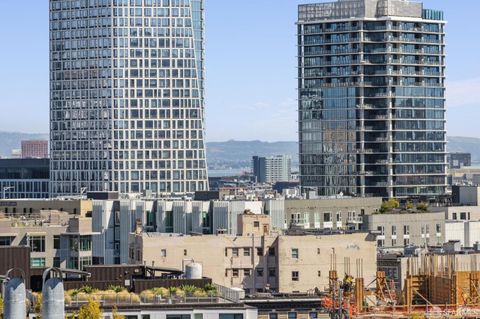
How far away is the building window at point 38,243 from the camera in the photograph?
141 m

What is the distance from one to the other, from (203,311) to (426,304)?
13.0 metres

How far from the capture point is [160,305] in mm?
81688

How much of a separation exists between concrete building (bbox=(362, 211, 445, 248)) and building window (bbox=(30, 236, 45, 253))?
60272mm

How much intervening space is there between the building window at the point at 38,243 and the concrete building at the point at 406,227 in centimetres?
6027

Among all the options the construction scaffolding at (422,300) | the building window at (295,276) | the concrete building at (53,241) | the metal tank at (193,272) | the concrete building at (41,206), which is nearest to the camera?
the construction scaffolding at (422,300)

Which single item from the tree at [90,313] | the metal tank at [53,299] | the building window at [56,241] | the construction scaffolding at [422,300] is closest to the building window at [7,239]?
the building window at [56,241]

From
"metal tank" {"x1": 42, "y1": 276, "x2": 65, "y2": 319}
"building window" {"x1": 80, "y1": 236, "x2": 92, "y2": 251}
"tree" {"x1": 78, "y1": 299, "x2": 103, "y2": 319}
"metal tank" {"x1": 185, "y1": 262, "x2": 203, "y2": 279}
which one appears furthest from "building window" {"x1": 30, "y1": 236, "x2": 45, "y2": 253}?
"metal tank" {"x1": 42, "y1": 276, "x2": 65, "y2": 319}

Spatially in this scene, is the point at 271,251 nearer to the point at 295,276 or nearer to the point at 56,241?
the point at 295,276

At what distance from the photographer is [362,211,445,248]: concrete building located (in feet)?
641

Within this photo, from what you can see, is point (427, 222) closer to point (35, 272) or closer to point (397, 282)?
point (397, 282)

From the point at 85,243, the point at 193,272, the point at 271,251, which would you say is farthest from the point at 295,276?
the point at 193,272

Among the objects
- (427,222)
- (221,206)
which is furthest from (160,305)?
(427,222)

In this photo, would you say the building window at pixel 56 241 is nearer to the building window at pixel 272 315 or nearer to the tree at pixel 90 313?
the building window at pixel 272 315

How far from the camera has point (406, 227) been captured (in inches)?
7800
